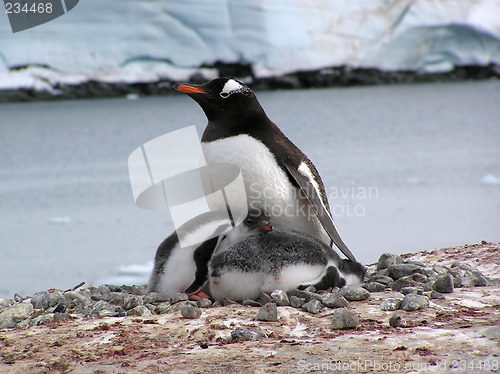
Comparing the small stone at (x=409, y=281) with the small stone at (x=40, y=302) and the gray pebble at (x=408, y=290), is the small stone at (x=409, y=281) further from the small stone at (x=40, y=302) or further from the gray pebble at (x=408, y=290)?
Result: the small stone at (x=40, y=302)

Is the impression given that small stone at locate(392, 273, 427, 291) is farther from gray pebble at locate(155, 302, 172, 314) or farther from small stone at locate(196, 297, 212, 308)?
gray pebble at locate(155, 302, 172, 314)

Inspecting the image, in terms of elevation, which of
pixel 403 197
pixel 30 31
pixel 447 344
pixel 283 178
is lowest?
pixel 403 197

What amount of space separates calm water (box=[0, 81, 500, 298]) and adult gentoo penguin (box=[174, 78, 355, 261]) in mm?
2483

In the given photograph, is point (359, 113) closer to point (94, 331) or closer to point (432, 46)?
point (432, 46)

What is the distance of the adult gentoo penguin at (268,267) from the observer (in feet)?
8.30

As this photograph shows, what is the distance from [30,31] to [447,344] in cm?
1565

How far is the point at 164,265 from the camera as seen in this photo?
287 cm

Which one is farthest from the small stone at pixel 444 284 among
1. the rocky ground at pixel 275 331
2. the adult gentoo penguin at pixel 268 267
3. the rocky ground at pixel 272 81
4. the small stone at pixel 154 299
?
the rocky ground at pixel 272 81

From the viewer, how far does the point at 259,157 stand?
2.96 metres

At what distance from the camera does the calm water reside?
6211mm

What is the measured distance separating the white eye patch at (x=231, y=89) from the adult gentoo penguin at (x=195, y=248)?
546 millimetres

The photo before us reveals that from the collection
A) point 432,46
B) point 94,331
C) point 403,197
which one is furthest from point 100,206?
point 432,46

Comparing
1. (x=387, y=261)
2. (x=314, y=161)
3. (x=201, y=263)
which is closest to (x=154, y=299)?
(x=201, y=263)

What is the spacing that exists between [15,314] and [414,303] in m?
1.50
